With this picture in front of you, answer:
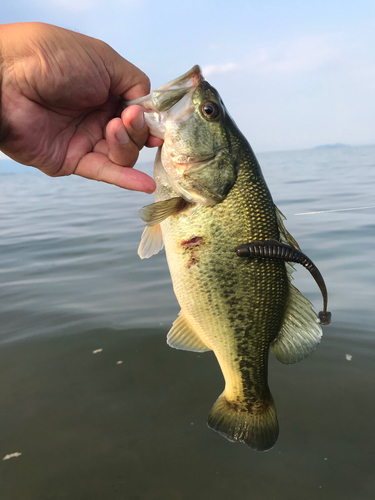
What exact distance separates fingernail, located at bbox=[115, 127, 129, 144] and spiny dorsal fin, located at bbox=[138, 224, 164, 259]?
22.2 inches

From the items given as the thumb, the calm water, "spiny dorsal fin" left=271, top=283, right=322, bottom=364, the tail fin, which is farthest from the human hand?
the calm water

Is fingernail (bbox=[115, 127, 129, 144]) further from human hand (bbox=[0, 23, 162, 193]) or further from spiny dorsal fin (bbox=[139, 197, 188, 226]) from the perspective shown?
spiny dorsal fin (bbox=[139, 197, 188, 226])

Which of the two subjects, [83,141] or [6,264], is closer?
[83,141]

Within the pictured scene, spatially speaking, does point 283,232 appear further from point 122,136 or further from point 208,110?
point 122,136


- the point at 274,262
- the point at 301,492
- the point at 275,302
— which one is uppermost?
the point at 274,262

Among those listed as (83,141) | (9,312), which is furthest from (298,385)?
(9,312)

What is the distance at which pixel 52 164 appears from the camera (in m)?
2.89

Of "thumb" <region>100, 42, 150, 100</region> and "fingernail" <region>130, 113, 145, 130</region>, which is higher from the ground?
"thumb" <region>100, 42, 150, 100</region>

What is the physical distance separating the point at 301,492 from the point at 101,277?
15.8ft

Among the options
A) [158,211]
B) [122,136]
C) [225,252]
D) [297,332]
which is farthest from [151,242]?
[297,332]

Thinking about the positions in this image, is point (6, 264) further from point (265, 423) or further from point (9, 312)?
point (265, 423)

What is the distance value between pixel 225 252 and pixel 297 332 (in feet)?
2.19

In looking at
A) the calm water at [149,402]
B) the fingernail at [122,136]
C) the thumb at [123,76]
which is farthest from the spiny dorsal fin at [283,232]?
the calm water at [149,402]

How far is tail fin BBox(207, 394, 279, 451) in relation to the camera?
206cm
